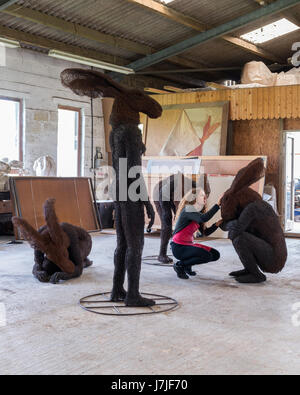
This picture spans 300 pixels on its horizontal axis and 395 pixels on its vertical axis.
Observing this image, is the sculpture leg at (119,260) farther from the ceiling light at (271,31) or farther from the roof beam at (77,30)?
the ceiling light at (271,31)

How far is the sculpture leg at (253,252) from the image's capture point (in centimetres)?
547

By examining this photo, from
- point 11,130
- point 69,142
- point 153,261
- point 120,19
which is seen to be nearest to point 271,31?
point 120,19

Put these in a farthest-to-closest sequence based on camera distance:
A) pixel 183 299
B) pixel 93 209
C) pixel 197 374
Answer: pixel 93 209, pixel 183 299, pixel 197 374

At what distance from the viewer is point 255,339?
3.64 metres

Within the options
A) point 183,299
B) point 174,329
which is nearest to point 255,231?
point 183,299

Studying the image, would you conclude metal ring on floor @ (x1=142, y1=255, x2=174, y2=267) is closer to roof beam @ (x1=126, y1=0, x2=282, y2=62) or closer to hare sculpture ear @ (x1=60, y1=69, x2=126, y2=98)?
hare sculpture ear @ (x1=60, y1=69, x2=126, y2=98)

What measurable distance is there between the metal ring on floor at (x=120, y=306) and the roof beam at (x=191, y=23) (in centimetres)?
649

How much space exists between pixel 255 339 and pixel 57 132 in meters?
8.96

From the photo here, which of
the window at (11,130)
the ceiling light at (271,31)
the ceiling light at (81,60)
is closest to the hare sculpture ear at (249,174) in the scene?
the ceiling light at (81,60)

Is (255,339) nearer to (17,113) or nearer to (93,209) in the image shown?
(93,209)

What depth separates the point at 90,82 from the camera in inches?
170

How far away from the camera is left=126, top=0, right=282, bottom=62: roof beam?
31.8ft

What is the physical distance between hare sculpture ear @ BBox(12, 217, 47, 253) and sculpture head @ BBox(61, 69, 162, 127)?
161 centimetres

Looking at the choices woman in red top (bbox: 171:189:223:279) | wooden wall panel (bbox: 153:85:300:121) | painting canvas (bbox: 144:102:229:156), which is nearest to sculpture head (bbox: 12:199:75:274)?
woman in red top (bbox: 171:189:223:279)
